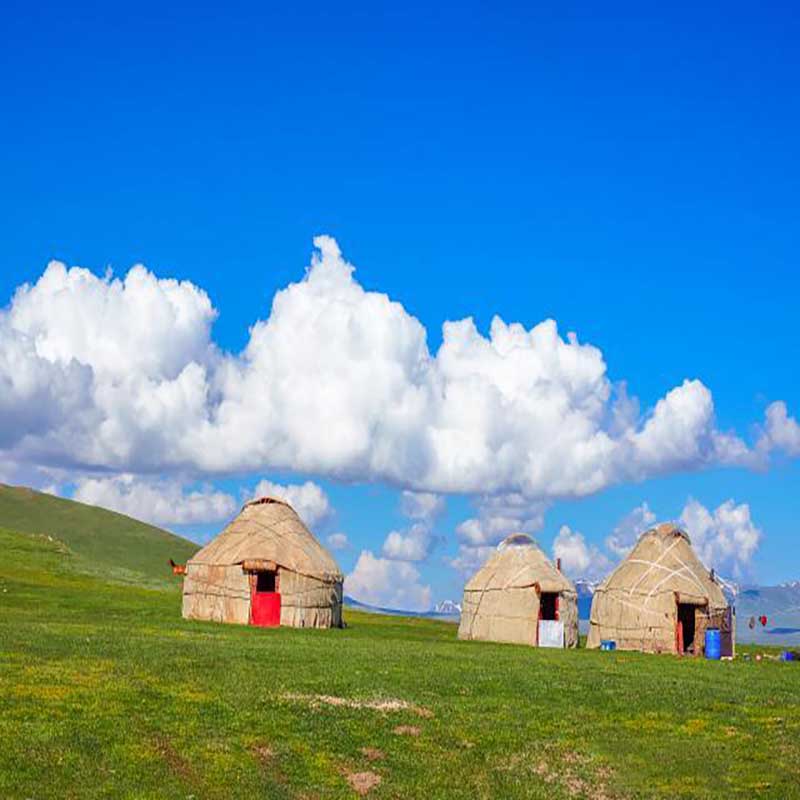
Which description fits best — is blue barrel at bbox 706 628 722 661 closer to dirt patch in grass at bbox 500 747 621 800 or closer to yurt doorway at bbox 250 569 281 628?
yurt doorway at bbox 250 569 281 628

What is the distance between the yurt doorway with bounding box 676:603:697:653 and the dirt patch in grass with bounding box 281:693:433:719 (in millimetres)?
32359

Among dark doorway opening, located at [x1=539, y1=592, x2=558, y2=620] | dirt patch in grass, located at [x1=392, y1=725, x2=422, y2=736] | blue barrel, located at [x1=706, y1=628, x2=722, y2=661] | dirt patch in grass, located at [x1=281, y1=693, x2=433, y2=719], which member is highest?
dark doorway opening, located at [x1=539, y1=592, x2=558, y2=620]

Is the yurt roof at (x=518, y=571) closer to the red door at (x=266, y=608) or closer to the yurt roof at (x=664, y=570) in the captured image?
the yurt roof at (x=664, y=570)

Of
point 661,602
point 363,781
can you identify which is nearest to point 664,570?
point 661,602

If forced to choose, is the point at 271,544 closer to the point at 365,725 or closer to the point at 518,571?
the point at 518,571

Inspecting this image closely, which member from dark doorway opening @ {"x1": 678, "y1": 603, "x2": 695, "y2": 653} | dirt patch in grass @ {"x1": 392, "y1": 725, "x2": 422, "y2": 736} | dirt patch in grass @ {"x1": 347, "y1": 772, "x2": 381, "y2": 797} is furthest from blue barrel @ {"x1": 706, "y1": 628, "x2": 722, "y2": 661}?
dirt patch in grass @ {"x1": 347, "y1": 772, "x2": 381, "y2": 797}

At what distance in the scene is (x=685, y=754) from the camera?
27.5m

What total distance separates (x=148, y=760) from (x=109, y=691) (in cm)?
568

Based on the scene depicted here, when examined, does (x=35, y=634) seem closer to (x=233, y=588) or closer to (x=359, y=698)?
(x=359, y=698)

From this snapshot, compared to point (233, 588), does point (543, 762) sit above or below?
Result: below

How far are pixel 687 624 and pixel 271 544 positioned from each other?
2121cm

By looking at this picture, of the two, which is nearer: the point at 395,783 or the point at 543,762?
the point at 395,783

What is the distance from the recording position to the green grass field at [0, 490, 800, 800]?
2436 centimetres

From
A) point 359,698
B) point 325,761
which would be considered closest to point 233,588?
point 359,698
